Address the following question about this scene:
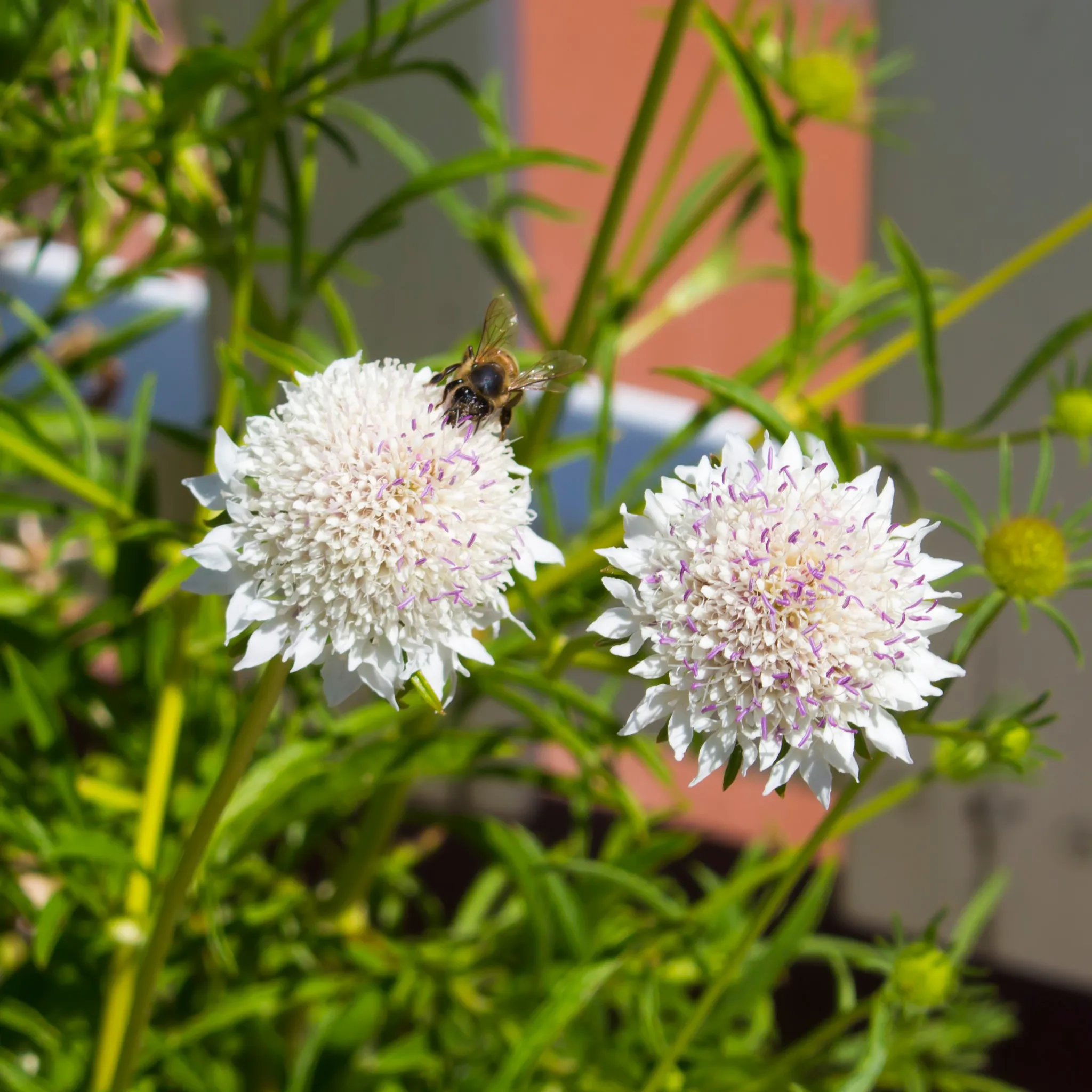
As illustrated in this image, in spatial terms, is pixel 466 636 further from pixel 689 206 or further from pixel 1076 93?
pixel 1076 93

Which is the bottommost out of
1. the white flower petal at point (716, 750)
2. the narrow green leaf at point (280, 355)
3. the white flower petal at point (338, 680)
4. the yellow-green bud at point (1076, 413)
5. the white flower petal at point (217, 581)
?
the white flower petal at point (338, 680)

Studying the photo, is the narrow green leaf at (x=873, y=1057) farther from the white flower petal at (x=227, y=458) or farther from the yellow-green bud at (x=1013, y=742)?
the white flower petal at (x=227, y=458)

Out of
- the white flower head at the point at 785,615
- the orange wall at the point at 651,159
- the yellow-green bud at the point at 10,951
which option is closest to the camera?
the white flower head at the point at 785,615

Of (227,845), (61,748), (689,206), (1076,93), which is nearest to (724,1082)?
(227,845)

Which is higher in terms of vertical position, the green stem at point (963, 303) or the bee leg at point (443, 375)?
the green stem at point (963, 303)

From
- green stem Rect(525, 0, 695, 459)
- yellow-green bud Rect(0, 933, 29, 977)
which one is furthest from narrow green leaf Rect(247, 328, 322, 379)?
yellow-green bud Rect(0, 933, 29, 977)

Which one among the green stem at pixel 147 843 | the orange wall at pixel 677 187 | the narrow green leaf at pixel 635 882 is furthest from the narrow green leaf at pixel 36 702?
the orange wall at pixel 677 187

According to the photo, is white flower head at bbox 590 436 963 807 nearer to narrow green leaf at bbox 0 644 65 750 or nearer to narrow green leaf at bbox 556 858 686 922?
narrow green leaf at bbox 556 858 686 922
